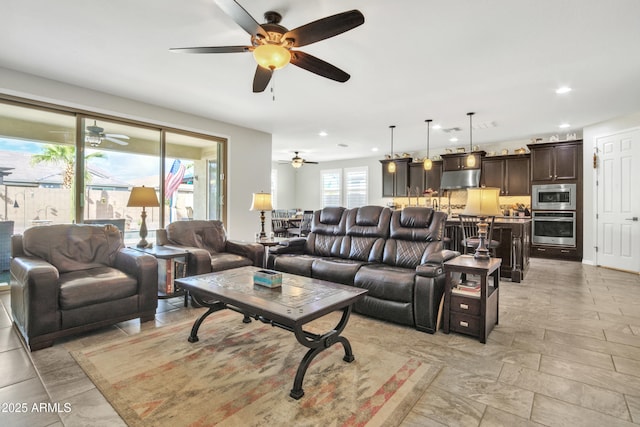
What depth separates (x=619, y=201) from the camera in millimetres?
5668

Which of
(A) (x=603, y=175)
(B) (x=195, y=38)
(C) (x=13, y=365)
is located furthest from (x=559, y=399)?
(A) (x=603, y=175)

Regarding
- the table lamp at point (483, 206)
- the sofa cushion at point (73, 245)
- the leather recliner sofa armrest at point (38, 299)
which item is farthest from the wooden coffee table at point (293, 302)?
the table lamp at point (483, 206)

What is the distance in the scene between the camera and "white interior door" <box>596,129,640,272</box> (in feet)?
17.7

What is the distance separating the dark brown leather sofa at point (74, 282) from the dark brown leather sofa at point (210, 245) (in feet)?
2.09

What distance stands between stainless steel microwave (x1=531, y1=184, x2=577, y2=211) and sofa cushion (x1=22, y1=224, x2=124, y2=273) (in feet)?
25.7

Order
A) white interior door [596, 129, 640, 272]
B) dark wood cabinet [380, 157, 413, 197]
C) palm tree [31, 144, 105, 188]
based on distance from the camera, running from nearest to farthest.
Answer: palm tree [31, 144, 105, 188]
white interior door [596, 129, 640, 272]
dark wood cabinet [380, 157, 413, 197]

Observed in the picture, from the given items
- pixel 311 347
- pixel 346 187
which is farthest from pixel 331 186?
pixel 311 347

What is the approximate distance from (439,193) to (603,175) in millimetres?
3372

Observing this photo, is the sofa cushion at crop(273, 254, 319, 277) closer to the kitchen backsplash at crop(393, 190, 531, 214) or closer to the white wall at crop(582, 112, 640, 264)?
the kitchen backsplash at crop(393, 190, 531, 214)

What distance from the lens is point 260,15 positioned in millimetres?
2691

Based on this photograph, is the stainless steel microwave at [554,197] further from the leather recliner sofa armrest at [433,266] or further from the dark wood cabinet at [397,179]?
the leather recliner sofa armrest at [433,266]

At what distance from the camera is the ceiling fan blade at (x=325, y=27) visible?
207 cm

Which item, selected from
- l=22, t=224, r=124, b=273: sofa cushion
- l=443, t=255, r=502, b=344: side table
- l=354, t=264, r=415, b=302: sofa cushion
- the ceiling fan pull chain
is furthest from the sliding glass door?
l=443, t=255, r=502, b=344: side table

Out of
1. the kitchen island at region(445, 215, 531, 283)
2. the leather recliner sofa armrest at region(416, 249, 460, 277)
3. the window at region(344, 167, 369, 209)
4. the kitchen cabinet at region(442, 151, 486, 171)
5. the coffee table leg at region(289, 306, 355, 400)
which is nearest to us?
the coffee table leg at region(289, 306, 355, 400)
